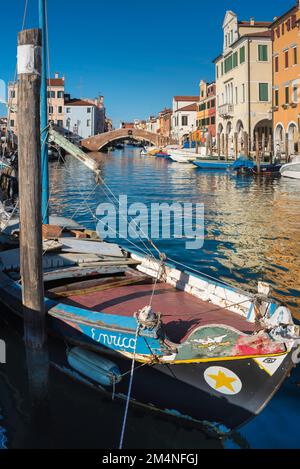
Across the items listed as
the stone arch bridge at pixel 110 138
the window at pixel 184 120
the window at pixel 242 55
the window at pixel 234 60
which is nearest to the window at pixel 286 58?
the window at pixel 242 55

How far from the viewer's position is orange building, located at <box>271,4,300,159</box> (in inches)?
1247

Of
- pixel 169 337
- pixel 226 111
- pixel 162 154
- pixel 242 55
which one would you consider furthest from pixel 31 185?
pixel 162 154

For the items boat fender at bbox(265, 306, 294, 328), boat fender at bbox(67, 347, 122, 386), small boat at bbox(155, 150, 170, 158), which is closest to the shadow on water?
boat fender at bbox(67, 347, 122, 386)

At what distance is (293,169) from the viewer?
27953mm

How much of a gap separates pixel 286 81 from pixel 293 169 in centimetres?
839

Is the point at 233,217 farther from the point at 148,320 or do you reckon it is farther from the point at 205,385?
the point at 205,385

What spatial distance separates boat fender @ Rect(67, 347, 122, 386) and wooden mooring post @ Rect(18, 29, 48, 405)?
510mm

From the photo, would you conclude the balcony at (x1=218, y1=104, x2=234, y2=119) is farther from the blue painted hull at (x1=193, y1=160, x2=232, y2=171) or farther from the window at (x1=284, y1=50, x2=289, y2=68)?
the window at (x1=284, y1=50, x2=289, y2=68)

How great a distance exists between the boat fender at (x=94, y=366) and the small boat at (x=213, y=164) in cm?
3111

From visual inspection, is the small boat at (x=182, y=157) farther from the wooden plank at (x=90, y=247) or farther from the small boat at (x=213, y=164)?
the wooden plank at (x=90, y=247)

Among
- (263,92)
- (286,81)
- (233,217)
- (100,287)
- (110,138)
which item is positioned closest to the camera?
(100,287)

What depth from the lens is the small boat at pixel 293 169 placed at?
90.8ft

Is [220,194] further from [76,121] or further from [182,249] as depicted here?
[76,121]

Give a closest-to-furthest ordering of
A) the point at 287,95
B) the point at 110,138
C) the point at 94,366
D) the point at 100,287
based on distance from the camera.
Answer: the point at 94,366
the point at 100,287
the point at 287,95
the point at 110,138
